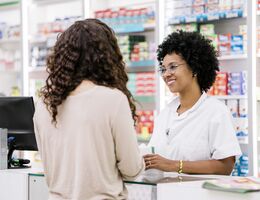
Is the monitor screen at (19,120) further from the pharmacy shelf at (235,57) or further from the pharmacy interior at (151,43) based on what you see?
the pharmacy shelf at (235,57)

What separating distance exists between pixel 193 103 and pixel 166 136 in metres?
0.25

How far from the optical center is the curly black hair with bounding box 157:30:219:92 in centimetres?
331

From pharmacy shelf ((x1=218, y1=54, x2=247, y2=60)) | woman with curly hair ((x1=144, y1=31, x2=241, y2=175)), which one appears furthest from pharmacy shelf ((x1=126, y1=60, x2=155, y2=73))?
woman with curly hair ((x1=144, y1=31, x2=241, y2=175))

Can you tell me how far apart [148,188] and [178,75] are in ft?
3.18

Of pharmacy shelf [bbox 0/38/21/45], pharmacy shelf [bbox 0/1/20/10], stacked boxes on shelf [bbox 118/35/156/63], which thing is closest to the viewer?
stacked boxes on shelf [bbox 118/35/156/63]

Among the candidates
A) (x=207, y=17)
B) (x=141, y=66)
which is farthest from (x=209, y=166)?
(x=141, y=66)

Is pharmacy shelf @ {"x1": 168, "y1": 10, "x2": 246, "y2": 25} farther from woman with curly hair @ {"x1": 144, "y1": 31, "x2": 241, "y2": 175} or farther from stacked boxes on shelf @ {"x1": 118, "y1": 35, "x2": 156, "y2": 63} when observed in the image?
woman with curly hair @ {"x1": 144, "y1": 31, "x2": 241, "y2": 175}

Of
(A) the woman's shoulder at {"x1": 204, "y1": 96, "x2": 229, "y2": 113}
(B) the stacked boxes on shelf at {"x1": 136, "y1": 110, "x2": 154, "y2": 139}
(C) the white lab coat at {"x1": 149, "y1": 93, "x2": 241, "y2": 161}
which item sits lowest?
(B) the stacked boxes on shelf at {"x1": 136, "y1": 110, "x2": 154, "y2": 139}

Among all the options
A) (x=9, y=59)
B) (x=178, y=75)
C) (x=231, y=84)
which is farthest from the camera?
(x=9, y=59)

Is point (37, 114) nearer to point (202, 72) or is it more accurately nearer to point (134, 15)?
point (202, 72)

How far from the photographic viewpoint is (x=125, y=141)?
209 centimetres

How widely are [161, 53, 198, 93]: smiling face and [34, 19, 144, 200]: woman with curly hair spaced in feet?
3.62

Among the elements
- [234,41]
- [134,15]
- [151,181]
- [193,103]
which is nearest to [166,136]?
[193,103]

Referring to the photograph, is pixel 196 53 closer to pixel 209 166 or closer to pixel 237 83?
pixel 209 166
